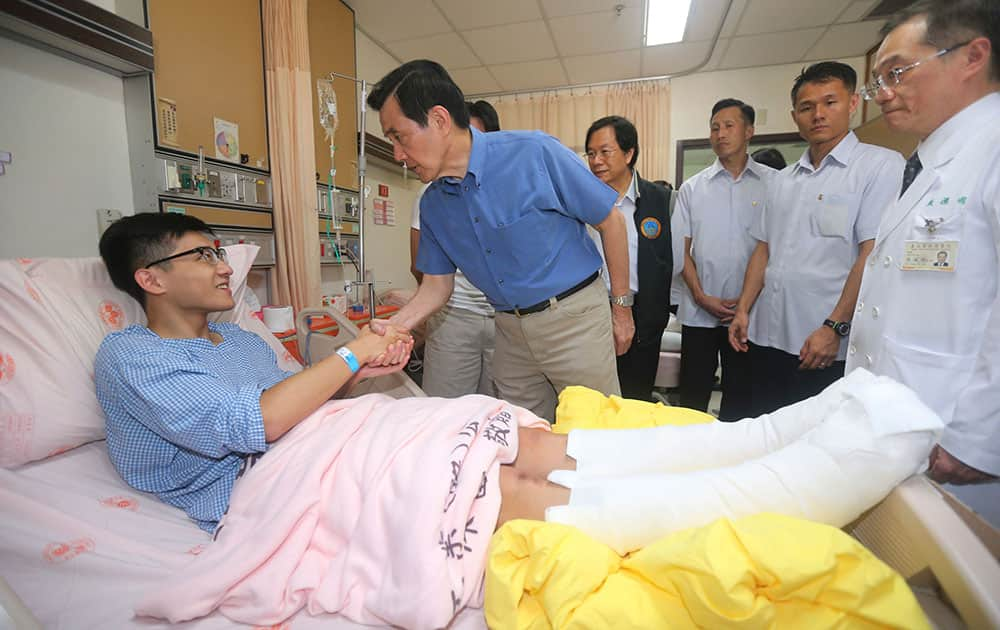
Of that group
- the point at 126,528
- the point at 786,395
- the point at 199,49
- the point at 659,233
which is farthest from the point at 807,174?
the point at 199,49

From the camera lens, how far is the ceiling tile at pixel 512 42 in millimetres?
3727

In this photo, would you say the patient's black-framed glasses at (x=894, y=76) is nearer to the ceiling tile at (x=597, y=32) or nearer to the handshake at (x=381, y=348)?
the handshake at (x=381, y=348)

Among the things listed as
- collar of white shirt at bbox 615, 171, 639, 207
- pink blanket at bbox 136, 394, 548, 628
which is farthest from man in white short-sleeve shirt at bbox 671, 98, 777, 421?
pink blanket at bbox 136, 394, 548, 628

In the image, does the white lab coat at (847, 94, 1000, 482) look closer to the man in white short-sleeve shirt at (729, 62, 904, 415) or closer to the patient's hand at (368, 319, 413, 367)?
the man in white short-sleeve shirt at (729, 62, 904, 415)

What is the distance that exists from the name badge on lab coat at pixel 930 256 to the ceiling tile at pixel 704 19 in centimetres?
303

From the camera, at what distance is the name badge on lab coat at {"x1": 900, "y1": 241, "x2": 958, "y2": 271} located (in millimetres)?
1097

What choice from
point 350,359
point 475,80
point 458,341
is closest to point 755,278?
point 458,341

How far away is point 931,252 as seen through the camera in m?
1.13

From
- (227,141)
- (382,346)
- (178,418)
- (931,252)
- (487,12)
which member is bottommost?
(178,418)

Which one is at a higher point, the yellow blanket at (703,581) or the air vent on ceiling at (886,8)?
the air vent on ceiling at (886,8)

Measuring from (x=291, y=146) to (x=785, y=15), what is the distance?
12.0 ft

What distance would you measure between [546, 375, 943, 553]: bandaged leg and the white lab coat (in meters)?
0.31

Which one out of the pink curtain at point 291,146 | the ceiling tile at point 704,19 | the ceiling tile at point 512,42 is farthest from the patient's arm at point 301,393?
the ceiling tile at point 704,19

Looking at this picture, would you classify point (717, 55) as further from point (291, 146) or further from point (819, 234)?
point (291, 146)
